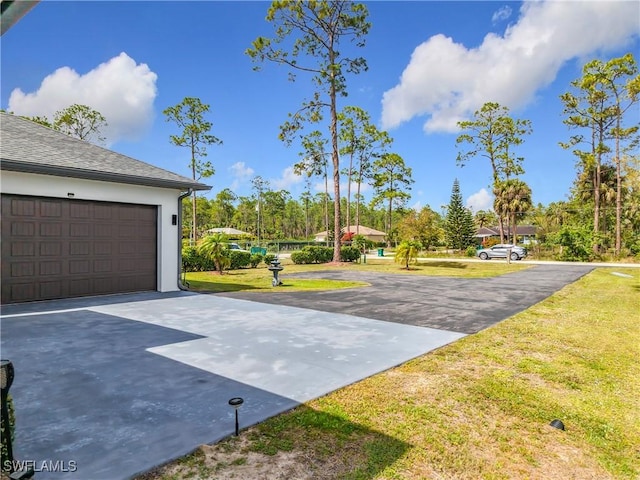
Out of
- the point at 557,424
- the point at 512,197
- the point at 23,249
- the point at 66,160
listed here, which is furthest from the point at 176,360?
the point at 512,197

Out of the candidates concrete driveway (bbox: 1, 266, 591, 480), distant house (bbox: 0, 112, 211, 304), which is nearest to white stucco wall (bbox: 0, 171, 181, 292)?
distant house (bbox: 0, 112, 211, 304)

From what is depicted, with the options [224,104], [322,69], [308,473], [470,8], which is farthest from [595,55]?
[308,473]

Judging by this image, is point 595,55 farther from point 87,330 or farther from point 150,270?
point 87,330

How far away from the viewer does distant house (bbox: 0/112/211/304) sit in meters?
8.01

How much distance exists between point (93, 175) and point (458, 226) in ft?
124

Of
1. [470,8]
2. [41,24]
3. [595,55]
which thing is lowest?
[41,24]

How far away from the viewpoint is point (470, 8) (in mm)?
15336

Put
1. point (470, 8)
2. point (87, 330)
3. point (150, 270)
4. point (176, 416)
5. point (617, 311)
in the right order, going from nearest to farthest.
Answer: point (176, 416) < point (87, 330) < point (617, 311) < point (150, 270) < point (470, 8)

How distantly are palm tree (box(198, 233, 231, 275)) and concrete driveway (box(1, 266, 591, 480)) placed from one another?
22.7 feet

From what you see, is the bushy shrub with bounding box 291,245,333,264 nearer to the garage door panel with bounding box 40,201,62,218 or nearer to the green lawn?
the garage door panel with bounding box 40,201,62,218

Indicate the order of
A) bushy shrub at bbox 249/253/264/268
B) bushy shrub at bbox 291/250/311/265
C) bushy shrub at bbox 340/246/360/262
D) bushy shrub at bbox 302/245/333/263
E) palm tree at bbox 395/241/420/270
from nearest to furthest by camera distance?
palm tree at bbox 395/241/420/270, bushy shrub at bbox 249/253/264/268, bushy shrub at bbox 291/250/311/265, bushy shrub at bbox 302/245/333/263, bushy shrub at bbox 340/246/360/262

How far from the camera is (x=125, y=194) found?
964cm

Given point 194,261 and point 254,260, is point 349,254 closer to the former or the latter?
point 254,260

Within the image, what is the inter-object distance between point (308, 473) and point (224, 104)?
88.8 ft
